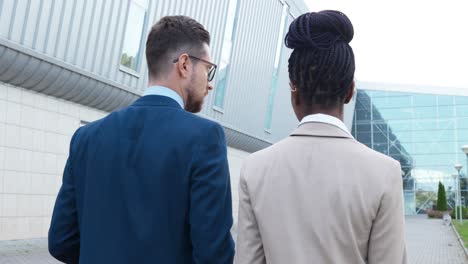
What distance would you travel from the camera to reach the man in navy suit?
2049mm

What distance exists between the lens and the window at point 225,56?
2169 cm

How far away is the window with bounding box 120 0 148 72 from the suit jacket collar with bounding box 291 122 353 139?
46.7ft

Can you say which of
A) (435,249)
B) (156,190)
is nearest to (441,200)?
(435,249)

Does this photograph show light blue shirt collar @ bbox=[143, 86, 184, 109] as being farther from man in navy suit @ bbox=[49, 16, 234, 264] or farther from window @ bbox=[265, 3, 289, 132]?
window @ bbox=[265, 3, 289, 132]

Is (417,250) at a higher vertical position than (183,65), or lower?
lower

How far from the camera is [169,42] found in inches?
91.4

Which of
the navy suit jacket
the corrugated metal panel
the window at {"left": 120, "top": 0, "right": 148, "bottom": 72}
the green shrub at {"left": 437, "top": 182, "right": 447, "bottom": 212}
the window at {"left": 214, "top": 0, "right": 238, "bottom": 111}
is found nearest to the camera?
the navy suit jacket

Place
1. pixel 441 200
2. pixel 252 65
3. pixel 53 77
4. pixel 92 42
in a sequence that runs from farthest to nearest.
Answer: pixel 441 200, pixel 252 65, pixel 92 42, pixel 53 77

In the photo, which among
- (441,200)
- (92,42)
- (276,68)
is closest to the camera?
(92,42)

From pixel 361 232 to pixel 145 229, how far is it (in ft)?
2.48

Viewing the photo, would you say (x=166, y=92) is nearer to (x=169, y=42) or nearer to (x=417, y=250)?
(x=169, y=42)

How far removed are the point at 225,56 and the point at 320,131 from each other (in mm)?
20187

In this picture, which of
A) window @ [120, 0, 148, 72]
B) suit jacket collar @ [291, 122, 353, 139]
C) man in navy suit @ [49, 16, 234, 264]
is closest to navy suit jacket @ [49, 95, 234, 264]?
man in navy suit @ [49, 16, 234, 264]

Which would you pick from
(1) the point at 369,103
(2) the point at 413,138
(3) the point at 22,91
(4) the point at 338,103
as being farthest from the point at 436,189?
(4) the point at 338,103
